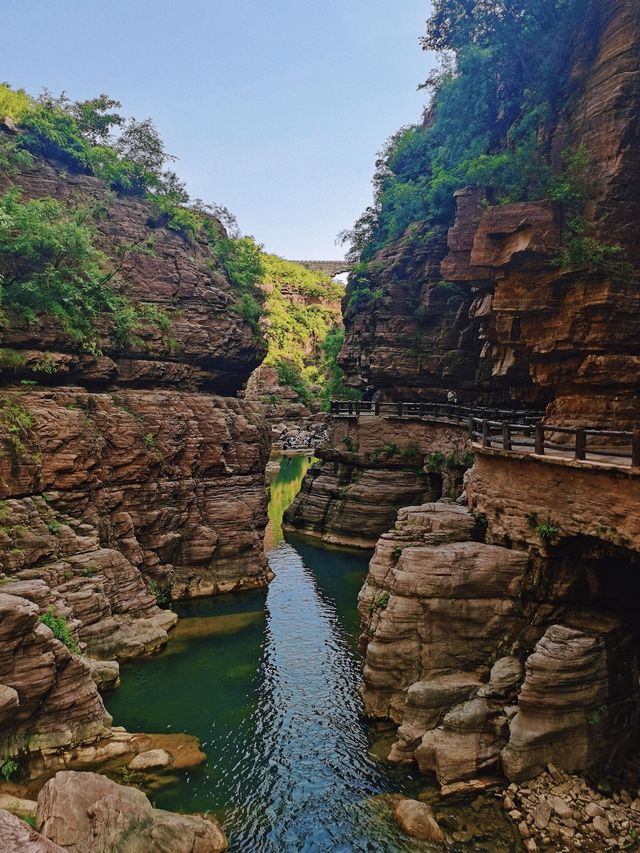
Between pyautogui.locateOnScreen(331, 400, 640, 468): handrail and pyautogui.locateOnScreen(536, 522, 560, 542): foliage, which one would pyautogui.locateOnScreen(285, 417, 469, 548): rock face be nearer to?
pyautogui.locateOnScreen(331, 400, 640, 468): handrail

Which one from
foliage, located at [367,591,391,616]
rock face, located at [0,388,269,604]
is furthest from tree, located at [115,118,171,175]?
foliage, located at [367,591,391,616]

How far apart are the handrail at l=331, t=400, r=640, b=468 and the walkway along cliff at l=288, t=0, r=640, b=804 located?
0.41 feet

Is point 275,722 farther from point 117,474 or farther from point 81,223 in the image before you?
point 81,223

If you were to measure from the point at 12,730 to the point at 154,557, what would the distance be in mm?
9648

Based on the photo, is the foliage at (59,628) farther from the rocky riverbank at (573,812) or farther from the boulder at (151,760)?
the rocky riverbank at (573,812)

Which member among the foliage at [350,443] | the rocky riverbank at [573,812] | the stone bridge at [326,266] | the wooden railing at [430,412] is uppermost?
the stone bridge at [326,266]

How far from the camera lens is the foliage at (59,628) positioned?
13.5 meters

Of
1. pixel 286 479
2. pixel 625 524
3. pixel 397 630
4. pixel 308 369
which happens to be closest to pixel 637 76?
pixel 625 524

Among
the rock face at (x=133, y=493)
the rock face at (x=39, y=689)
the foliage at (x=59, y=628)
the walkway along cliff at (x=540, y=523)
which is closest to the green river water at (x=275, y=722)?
the walkway along cliff at (x=540, y=523)

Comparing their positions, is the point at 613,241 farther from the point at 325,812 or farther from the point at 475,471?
the point at 325,812

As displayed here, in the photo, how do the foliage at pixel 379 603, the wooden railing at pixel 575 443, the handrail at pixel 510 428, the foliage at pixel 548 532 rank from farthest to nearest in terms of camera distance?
1. the foliage at pixel 379 603
2. the foliage at pixel 548 532
3. the handrail at pixel 510 428
4. the wooden railing at pixel 575 443

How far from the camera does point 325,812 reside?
11031mm

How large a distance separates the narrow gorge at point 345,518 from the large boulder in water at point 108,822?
5cm

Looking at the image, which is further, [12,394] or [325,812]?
[12,394]
